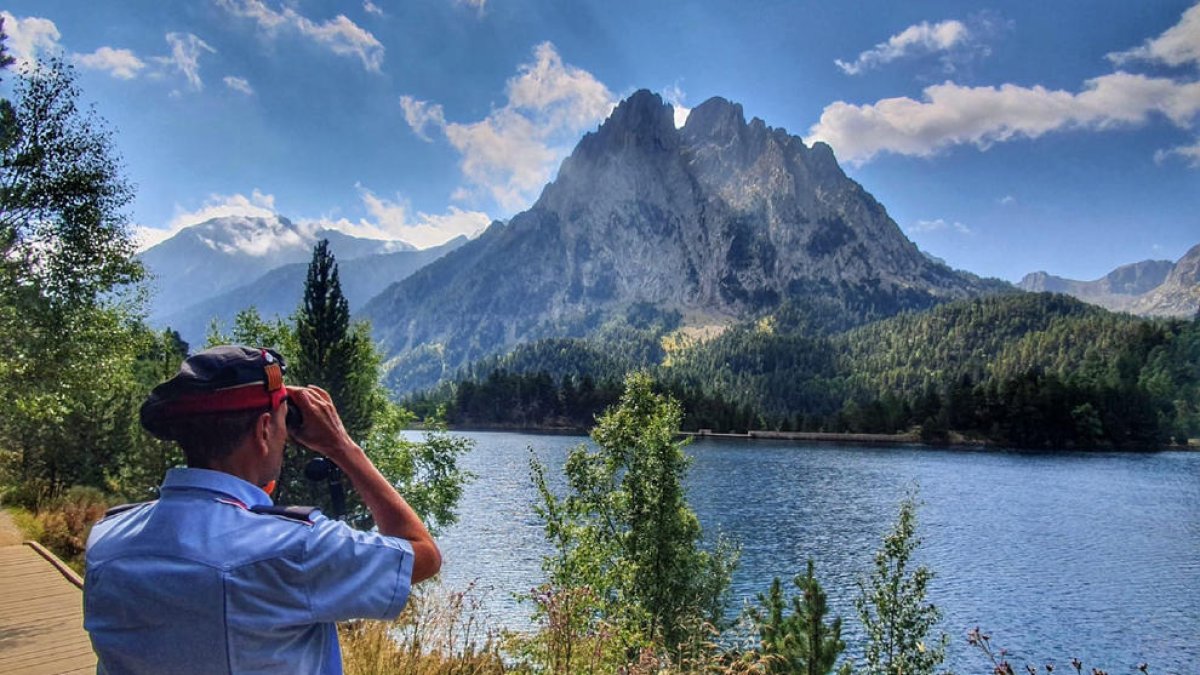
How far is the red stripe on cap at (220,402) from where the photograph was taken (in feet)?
7.75

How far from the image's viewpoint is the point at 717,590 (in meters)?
25.1

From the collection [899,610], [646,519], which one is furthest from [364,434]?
[899,610]

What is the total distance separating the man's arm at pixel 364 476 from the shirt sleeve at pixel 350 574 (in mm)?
143

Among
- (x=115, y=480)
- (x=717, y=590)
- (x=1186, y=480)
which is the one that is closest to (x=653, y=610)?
(x=717, y=590)

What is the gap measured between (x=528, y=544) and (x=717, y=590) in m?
22.7

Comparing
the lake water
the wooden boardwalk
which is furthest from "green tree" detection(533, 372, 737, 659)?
the wooden boardwalk

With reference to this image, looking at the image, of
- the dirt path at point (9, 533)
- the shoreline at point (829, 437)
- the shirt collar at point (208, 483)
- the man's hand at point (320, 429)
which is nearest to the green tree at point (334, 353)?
the dirt path at point (9, 533)

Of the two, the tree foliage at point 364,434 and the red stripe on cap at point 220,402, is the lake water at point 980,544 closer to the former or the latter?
the tree foliage at point 364,434

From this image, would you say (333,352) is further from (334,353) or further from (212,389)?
(212,389)

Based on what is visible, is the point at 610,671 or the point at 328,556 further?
the point at 610,671

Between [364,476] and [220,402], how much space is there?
572mm

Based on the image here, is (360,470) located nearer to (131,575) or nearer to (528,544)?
(131,575)

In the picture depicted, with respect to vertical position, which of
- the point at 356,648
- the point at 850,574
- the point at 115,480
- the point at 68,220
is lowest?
the point at 850,574

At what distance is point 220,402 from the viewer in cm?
238
